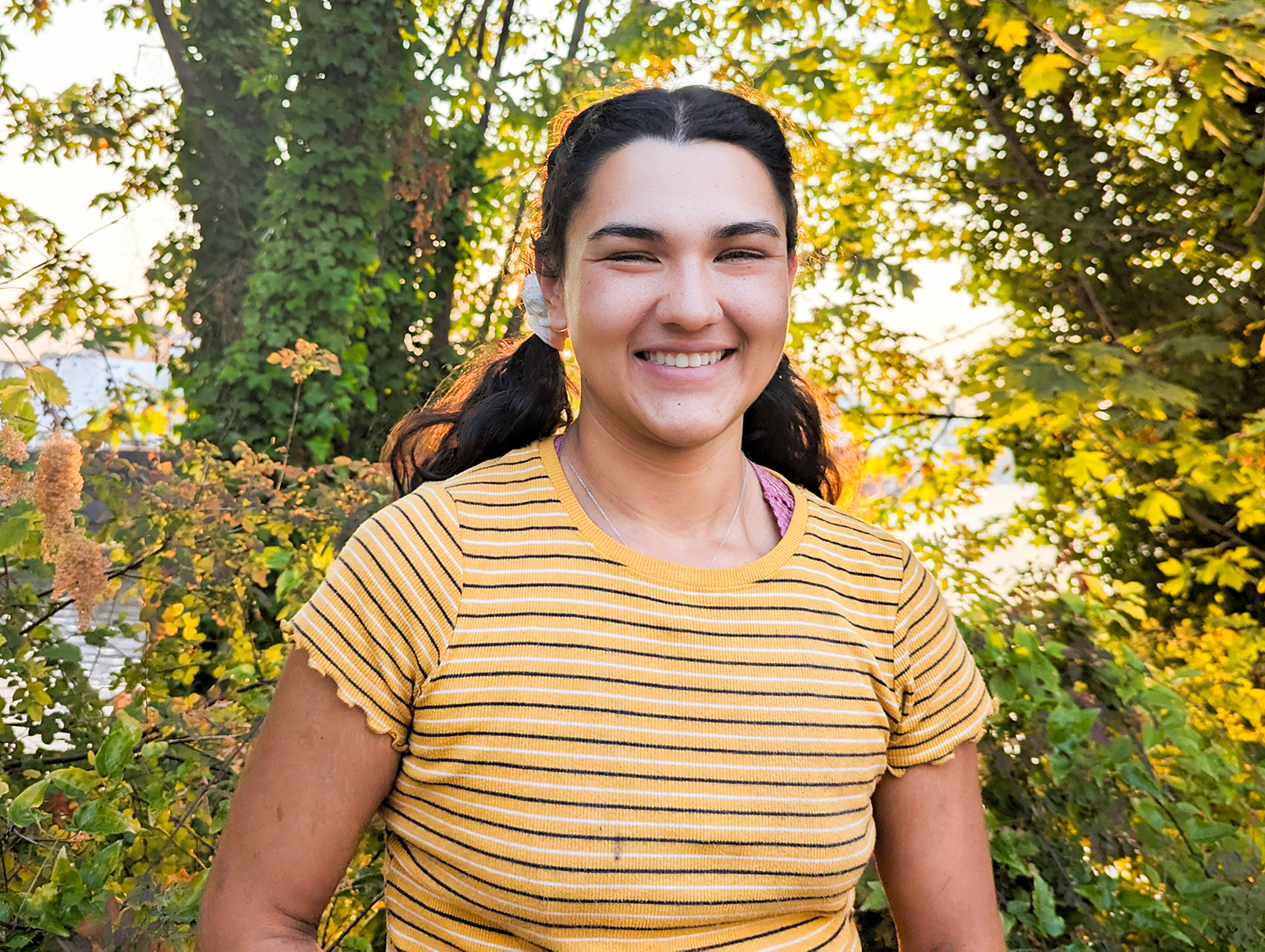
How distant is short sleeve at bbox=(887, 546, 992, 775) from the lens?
4.66 feet

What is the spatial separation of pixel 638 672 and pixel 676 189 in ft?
1.89

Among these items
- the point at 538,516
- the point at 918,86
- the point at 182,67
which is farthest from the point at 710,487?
the point at 182,67

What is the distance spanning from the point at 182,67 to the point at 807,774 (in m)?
6.50

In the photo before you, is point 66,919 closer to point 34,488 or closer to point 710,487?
point 34,488

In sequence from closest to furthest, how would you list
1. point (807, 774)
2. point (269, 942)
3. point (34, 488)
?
point (269, 942)
point (807, 774)
point (34, 488)

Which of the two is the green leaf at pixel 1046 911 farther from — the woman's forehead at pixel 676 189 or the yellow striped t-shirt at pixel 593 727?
the woman's forehead at pixel 676 189

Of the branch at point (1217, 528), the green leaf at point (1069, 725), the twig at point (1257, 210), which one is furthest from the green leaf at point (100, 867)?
the branch at point (1217, 528)

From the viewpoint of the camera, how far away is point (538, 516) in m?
1.37

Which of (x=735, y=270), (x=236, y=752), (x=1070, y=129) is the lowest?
(x=236, y=752)

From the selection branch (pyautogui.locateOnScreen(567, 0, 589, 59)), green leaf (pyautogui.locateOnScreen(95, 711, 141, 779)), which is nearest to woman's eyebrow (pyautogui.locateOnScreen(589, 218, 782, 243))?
green leaf (pyautogui.locateOnScreen(95, 711, 141, 779))

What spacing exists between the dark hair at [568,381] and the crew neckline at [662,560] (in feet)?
0.62

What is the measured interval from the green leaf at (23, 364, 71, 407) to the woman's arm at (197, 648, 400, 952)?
753 mm

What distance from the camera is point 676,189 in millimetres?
1353

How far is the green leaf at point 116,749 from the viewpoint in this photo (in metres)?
1.45
